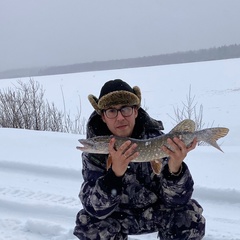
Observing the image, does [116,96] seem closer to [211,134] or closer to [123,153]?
[123,153]

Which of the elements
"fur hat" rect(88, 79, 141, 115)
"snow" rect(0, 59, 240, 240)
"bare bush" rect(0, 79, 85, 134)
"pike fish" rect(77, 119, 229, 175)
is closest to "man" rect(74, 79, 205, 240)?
"fur hat" rect(88, 79, 141, 115)

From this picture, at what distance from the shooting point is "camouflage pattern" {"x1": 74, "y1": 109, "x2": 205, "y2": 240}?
266 cm

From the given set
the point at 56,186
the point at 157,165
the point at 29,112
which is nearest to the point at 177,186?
the point at 157,165

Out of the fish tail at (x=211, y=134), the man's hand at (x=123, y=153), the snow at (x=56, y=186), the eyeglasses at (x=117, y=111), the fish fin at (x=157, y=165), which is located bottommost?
the snow at (x=56, y=186)

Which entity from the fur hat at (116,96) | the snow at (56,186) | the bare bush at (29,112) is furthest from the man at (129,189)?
the bare bush at (29,112)

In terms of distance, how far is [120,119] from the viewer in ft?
8.29

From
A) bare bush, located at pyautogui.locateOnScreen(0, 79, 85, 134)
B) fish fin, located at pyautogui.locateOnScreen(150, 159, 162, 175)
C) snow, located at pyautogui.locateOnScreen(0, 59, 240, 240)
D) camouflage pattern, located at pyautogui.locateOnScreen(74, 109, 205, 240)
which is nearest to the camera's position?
fish fin, located at pyautogui.locateOnScreen(150, 159, 162, 175)

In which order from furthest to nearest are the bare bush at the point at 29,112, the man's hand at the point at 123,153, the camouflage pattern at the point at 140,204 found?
the bare bush at the point at 29,112 → the camouflage pattern at the point at 140,204 → the man's hand at the point at 123,153

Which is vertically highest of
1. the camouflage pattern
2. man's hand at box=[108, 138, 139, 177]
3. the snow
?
man's hand at box=[108, 138, 139, 177]

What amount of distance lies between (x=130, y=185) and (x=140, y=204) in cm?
16

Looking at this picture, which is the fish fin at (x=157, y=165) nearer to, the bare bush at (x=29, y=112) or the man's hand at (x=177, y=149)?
the man's hand at (x=177, y=149)

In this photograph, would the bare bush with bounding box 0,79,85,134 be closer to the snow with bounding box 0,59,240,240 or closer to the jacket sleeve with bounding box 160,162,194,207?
the snow with bounding box 0,59,240,240

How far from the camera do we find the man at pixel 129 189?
2549mm

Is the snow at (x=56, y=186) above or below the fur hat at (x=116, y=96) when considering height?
below
